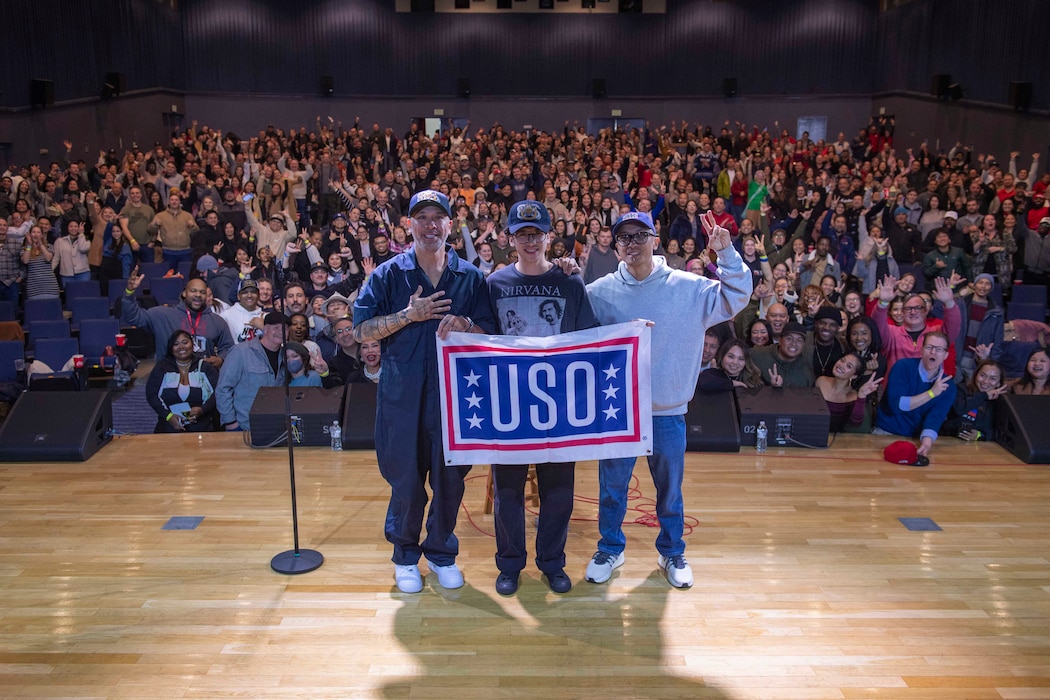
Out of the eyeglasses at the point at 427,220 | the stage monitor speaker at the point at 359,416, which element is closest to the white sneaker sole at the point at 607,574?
the eyeglasses at the point at 427,220

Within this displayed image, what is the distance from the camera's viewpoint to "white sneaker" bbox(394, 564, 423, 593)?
3875 mm

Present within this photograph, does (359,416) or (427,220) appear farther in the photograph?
(359,416)

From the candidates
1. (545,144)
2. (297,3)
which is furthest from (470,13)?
(545,144)

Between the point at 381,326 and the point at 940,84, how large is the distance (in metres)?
17.2

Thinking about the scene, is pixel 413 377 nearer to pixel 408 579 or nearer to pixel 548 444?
pixel 548 444

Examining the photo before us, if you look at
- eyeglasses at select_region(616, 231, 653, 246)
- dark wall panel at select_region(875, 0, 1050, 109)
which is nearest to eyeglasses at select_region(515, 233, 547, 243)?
eyeglasses at select_region(616, 231, 653, 246)

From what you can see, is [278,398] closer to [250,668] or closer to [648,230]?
[250,668]

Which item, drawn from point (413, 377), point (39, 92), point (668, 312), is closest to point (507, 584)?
point (413, 377)

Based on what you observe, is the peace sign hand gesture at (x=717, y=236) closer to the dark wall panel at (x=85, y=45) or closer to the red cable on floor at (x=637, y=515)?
the red cable on floor at (x=637, y=515)

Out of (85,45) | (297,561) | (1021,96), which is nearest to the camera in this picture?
(297,561)

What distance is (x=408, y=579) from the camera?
388cm

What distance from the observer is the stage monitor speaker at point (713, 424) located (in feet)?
18.8

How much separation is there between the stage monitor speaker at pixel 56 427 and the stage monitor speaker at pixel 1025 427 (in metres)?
6.00

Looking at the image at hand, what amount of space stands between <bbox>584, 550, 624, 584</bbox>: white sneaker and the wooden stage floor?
0.05 m
